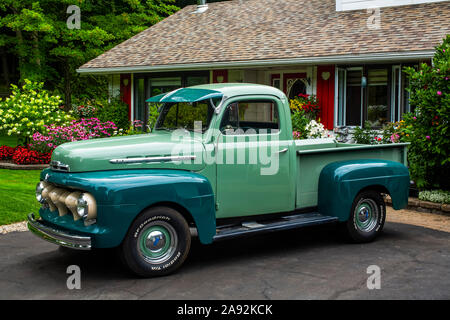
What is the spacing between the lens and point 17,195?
415 inches

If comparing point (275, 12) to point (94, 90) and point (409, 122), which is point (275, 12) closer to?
point (409, 122)

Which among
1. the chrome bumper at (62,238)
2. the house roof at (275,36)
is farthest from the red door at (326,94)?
the chrome bumper at (62,238)

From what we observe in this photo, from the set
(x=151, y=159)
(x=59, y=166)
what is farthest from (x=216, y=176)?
(x=59, y=166)

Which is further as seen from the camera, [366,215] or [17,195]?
[17,195]

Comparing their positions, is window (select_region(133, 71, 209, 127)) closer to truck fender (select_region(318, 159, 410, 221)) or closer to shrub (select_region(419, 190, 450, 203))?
shrub (select_region(419, 190, 450, 203))

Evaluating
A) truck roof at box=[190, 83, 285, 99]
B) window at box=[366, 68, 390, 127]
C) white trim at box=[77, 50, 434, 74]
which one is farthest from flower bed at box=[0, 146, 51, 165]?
truck roof at box=[190, 83, 285, 99]

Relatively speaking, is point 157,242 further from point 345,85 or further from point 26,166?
point 345,85

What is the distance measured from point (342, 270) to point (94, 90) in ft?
82.1

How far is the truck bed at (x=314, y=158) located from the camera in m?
7.10

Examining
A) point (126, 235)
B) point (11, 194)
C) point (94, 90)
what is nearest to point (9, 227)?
point (11, 194)

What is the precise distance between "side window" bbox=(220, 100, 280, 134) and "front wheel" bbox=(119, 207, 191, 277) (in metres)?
1.39

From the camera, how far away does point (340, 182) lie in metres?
7.12

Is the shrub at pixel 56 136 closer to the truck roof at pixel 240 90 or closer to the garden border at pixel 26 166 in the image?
the garden border at pixel 26 166

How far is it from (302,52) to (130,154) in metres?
9.95
